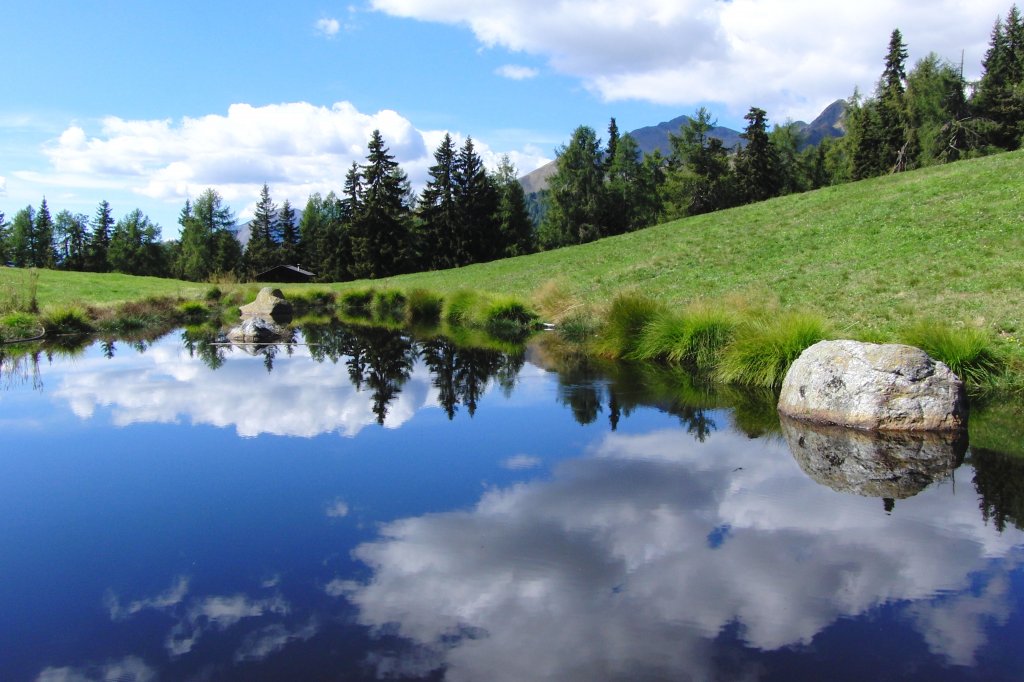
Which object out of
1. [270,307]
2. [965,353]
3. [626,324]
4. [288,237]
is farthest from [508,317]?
[288,237]

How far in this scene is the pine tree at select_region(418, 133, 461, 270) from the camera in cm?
6031

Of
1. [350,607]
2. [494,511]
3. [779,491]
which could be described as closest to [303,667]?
[350,607]

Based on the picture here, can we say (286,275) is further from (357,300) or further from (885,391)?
(885,391)

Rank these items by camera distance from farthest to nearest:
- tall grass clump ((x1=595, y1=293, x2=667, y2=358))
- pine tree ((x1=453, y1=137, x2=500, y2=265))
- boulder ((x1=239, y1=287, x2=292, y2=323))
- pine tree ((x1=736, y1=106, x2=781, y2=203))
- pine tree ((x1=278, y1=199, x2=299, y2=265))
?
pine tree ((x1=278, y1=199, x2=299, y2=265)) → pine tree ((x1=453, y1=137, x2=500, y2=265)) → pine tree ((x1=736, y1=106, x2=781, y2=203)) → boulder ((x1=239, y1=287, x2=292, y2=323)) → tall grass clump ((x1=595, y1=293, x2=667, y2=358))

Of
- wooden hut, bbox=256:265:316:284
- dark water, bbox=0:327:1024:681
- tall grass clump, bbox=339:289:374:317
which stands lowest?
dark water, bbox=0:327:1024:681

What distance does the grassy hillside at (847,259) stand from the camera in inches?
510

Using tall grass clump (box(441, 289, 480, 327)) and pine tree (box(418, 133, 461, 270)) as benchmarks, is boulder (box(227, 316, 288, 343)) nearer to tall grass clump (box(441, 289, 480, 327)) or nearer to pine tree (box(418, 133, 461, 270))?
tall grass clump (box(441, 289, 480, 327))

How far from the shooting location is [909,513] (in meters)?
5.96

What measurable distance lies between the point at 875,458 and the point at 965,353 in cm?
348

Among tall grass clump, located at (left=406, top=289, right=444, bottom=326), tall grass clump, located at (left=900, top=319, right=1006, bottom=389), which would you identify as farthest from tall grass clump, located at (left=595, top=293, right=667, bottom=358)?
tall grass clump, located at (left=406, top=289, right=444, bottom=326)

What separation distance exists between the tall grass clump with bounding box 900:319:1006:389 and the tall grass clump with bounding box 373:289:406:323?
1935 centimetres

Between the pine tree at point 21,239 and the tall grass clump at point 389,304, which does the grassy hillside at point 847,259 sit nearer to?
the tall grass clump at point 389,304

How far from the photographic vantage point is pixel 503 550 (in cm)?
544

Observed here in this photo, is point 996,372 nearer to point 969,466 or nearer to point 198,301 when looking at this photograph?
point 969,466
